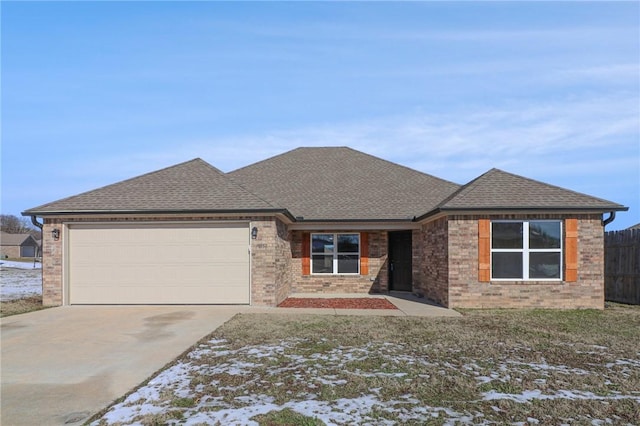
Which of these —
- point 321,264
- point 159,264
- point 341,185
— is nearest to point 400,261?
point 321,264

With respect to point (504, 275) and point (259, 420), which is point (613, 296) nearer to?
point (504, 275)

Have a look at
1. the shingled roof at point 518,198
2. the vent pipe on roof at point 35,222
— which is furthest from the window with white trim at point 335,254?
the vent pipe on roof at point 35,222

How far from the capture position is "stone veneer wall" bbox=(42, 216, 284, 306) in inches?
458

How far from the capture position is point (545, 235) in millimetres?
11516

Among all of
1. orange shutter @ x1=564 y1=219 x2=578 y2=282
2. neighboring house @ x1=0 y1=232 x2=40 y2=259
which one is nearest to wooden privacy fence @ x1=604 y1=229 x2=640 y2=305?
orange shutter @ x1=564 y1=219 x2=578 y2=282

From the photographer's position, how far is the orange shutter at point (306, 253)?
15625 millimetres

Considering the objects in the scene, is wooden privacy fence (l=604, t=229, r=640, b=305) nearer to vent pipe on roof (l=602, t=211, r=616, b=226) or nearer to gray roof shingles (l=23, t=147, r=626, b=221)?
vent pipe on roof (l=602, t=211, r=616, b=226)

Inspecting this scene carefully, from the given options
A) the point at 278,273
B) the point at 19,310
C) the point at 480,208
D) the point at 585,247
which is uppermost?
the point at 480,208

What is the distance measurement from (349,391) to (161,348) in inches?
140

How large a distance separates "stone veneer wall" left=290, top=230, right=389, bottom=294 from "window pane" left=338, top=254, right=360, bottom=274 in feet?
0.71

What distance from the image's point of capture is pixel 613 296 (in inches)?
540

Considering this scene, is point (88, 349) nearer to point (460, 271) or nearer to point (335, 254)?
point (460, 271)

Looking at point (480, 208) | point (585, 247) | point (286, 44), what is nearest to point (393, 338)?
point (480, 208)

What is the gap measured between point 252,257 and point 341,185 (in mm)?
6677
